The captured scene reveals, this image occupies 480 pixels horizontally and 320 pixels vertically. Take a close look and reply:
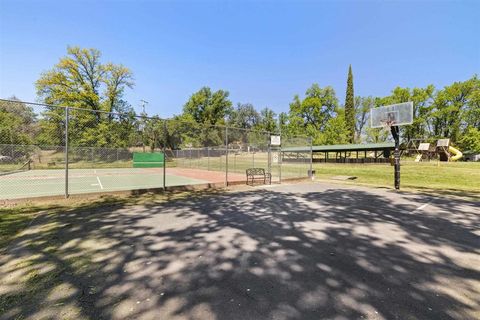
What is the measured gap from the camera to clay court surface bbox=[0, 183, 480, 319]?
2514 millimetres

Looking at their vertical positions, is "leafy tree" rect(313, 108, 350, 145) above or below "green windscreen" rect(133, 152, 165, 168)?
above

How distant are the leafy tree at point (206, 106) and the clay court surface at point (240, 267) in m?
60.3

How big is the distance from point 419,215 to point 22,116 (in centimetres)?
1414

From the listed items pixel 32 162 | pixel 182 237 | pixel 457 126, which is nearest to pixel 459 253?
pixel 182 237

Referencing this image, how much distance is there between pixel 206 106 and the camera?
65500mm

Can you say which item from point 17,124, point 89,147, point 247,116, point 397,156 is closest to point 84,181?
point 89,147

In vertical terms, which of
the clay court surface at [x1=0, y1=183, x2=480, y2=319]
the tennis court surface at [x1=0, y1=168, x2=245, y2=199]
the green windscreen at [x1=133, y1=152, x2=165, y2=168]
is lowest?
the tennis court surface at [x1=0, y1=168, x2=245, y2=199]

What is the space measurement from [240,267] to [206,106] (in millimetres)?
64793

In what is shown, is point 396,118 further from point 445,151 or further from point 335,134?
point 335,134

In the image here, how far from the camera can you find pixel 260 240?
15.3 feet

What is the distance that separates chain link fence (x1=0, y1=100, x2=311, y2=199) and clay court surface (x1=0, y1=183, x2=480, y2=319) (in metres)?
3.95

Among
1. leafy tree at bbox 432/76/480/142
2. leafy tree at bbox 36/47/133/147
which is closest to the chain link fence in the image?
leafy tree at bbox 36/47/133/147

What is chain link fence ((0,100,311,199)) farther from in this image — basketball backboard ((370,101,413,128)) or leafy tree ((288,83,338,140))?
leafy tree ((288,83,338,140))

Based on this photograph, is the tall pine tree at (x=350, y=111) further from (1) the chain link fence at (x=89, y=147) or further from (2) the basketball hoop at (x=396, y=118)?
(1) the chain link fence at (x=89, y=147)
